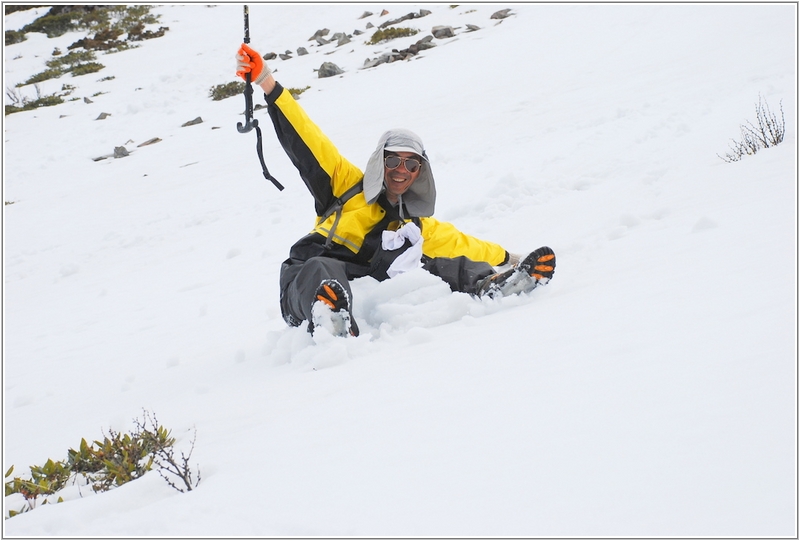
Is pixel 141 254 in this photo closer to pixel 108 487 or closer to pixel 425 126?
pixel 425 126

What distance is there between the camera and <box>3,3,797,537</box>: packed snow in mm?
1604

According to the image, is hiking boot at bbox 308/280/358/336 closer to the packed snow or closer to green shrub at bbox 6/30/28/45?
the packed snow

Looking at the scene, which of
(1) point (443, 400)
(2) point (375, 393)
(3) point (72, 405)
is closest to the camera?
(1) point (443, 400)

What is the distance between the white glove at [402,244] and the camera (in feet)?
12.8

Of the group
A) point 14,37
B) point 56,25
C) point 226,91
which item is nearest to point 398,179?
point 226,91

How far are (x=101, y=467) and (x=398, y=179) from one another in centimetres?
239

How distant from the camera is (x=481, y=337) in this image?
2.90m

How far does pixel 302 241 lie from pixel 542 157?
14.8 feet

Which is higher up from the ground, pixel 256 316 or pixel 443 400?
pixel 443 400

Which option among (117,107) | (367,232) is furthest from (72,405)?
(117,107)

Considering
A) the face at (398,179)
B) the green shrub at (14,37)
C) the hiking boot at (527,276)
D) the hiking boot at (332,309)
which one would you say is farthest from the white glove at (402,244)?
the green shrub at (14,37)

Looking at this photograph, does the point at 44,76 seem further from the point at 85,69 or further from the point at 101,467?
the point at 101,467

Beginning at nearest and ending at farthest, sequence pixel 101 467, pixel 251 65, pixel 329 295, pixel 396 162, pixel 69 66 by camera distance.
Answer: pixel 101 467 < pixel 329 295 < pixel 251 65 < pixel 396 162 < pixel 69 66

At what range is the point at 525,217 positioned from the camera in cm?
595
